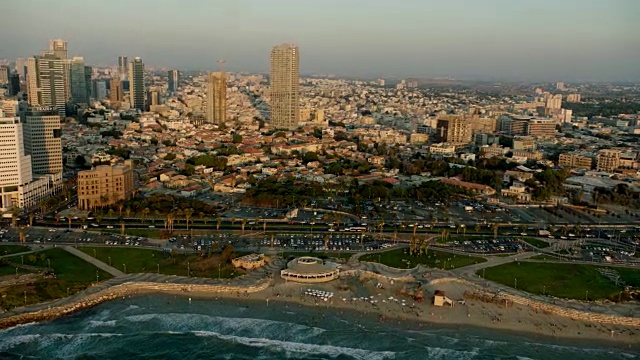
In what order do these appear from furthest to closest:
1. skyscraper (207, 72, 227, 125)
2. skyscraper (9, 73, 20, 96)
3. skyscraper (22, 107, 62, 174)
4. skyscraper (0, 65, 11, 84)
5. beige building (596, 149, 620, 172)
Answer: skyscraper (0, 65, 11, 84)
skyscraper (9, 73, 20, 96)
skyscraper (207, 72, 227, 125)
beige building (596, 149, 620, 172)
skyscraper (22, 107, 62, 174)

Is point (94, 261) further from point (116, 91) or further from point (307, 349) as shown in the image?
point (116, 91)

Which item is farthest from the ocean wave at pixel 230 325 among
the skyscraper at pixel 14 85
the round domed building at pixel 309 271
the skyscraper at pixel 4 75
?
the skyscraper at pixel 4 75

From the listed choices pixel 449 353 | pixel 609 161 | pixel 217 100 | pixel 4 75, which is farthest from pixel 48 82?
pixel 449 353

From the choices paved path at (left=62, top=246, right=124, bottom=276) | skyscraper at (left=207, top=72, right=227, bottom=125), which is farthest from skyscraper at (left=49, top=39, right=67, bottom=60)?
paved path at (left=62, top=246, right=124, bottom=276)

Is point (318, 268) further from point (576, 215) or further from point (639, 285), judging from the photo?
point (576, 215)

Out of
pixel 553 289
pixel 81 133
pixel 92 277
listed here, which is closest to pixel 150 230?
pixel 92 277

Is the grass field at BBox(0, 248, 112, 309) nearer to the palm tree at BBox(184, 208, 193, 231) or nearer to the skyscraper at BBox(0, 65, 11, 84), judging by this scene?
the palm tree at BBox(184, 208, 193, 231)
